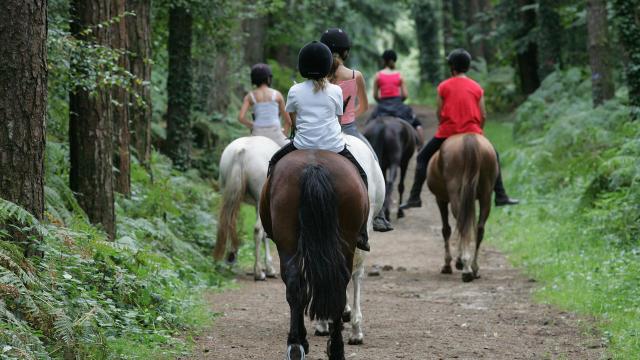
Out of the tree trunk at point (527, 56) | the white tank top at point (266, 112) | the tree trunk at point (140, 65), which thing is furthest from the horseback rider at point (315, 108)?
the tree trunk at point (527, 56)

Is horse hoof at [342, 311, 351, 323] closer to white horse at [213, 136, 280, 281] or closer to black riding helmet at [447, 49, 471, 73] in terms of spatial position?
white horse at [213, 136, 280, 281]

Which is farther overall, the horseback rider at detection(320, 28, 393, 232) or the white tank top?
the white tank top

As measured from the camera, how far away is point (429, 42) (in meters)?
48.8

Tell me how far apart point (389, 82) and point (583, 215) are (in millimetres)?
5558

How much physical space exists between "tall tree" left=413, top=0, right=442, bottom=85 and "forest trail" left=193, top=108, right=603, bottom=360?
34317 mm

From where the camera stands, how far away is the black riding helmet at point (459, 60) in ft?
42.5

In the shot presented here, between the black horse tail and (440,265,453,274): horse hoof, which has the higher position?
the black horse tail

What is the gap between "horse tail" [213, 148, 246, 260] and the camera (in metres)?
12.4

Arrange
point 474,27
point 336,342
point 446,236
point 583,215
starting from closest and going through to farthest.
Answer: point 336,342, point 446,236, point 583,215, point 474,27

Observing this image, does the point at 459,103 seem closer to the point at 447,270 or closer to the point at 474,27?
the point at 447,270

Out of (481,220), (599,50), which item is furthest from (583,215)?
(599,50)

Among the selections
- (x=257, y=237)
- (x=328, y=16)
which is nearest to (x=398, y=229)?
(x=257, y=237)

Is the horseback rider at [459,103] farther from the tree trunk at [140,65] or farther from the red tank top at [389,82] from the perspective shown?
the red tank top at [389,82]

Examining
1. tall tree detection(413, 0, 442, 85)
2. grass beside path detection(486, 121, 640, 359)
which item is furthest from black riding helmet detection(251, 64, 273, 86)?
tall tree detection(413, 0, 442, 85)
